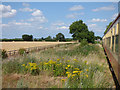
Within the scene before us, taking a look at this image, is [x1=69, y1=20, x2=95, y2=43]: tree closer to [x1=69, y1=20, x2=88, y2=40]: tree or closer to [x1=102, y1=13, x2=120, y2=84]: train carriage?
[x1=69, y1=20, x2=88, y2=40]: tree

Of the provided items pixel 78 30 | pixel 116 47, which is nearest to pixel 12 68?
pixel 116 47

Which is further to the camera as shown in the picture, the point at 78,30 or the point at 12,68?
the point at 78,30

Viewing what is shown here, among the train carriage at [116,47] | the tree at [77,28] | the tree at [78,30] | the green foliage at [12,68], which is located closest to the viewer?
the train carriage at [116,47]

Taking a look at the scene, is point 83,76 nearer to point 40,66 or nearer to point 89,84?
point 89,84

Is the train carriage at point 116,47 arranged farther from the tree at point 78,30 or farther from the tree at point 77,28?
the tree at point 77,28

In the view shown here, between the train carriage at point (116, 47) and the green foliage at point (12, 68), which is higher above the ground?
the train carriage at point (116, 47)

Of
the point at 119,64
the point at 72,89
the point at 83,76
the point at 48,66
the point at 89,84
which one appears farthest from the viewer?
the point at 48,66

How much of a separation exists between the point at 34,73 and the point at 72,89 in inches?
103

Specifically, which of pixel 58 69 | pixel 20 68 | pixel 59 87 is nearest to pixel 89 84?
pixel 59 87

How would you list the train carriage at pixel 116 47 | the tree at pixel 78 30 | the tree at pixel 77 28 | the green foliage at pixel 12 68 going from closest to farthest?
1. the train carriage at pixel 116 47
2. the green foliage at pixel 12 68
3. the tree at pixel 78 30
4. the tree at pixel 77 28

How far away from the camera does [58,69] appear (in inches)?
277

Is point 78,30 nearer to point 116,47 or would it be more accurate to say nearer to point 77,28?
point 77,28

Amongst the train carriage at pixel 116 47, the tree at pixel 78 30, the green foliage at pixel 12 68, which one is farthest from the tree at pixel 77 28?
the train carriage at pixel 116 47

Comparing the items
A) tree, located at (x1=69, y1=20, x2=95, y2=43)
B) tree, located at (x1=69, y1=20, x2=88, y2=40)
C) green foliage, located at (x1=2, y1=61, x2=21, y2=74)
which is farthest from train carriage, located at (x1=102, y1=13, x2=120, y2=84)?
tree, located at (x1=69, y1=20, x2=88, y2=40)
